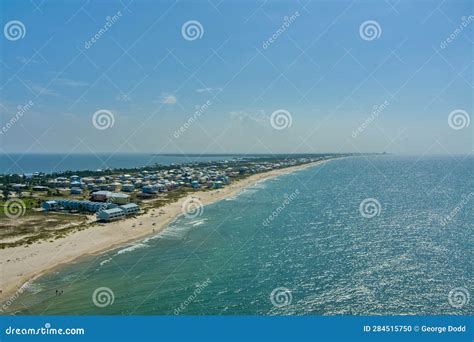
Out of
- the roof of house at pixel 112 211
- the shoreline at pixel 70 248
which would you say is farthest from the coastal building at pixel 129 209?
the shoreline at pixel 70 248

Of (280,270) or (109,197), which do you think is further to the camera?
(109,197)

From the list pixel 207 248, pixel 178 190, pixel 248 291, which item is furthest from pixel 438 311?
pixel 178 190

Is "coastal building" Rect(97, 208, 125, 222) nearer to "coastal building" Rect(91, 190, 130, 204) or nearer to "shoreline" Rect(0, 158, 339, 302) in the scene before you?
"shoreline" Rect(0, 158, 339, 302)

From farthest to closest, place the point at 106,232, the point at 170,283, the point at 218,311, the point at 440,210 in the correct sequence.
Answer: the point at 440,210 < the point at 106,232 < the point at 170,283 < the point at 218,311

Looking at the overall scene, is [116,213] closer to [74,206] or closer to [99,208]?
[99,208]

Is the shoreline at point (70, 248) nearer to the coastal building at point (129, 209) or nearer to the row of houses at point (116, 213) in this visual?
the row of houses at point (116, 213)

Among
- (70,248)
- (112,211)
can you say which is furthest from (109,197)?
(70,248)

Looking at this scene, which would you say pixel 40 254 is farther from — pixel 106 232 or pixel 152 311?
pixel 152 311
